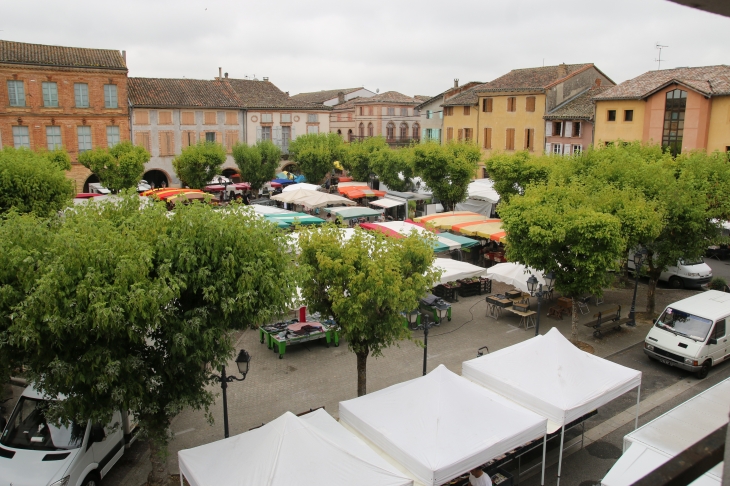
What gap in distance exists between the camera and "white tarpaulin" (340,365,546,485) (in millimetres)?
9000

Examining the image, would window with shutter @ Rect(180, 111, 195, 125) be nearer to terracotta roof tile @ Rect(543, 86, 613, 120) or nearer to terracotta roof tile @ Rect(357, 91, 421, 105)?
terracotta roof tile @ Rect(357, 91, 421, 105)

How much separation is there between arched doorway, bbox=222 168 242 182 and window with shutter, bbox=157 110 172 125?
578cm

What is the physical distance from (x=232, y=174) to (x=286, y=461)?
43269 millimetres

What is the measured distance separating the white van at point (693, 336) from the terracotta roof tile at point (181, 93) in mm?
39615

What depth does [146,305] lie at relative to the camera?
27.3ft

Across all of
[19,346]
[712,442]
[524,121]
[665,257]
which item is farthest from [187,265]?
[524,121]

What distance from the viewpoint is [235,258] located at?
954 centimetres

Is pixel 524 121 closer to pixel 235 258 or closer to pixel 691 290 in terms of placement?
pixel 691 290

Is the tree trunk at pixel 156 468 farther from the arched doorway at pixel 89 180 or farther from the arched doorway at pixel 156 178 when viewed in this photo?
the arched doorway at pixel 156 178

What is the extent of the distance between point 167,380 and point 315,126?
1801 inches

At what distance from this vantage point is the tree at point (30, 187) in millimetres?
18016

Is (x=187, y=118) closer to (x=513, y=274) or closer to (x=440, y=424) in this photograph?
(x=513, y=274)

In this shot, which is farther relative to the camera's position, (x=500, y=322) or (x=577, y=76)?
(x=577, y=76)

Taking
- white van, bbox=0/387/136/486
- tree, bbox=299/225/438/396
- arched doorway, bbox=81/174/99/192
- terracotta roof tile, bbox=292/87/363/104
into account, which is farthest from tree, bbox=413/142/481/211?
terracotta roof tile, bbox=292/87/363/104
